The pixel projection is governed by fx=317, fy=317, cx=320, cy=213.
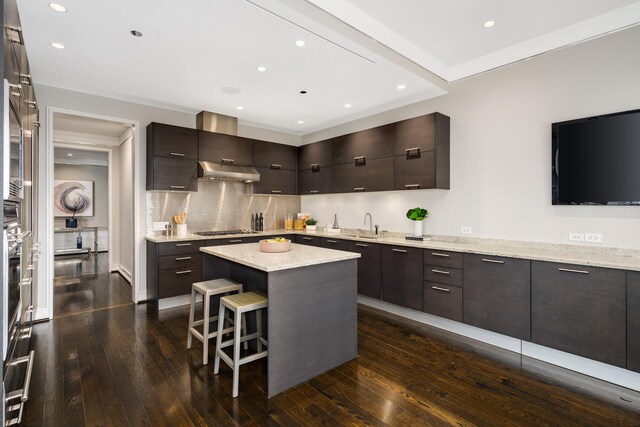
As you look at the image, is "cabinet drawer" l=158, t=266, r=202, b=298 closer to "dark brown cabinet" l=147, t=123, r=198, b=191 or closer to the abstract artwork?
"dark brown cabinet" l=147, t=123, r=198, b=191

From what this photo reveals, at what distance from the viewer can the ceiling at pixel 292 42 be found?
Answer: 2.38m

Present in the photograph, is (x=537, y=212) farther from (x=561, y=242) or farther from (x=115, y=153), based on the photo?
(x=115, y=153)

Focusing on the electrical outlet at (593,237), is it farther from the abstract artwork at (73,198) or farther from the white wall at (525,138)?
the abstract artwork at (73,198)

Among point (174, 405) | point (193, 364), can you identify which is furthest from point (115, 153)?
point (174, 405)

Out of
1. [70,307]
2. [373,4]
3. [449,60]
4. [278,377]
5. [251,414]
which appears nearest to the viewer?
[251,414]

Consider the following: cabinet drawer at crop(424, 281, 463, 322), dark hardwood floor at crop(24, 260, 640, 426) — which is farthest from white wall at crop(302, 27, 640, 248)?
dark hardwood floor at crop(24, 260, 640, 426)

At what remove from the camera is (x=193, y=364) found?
8.66ft

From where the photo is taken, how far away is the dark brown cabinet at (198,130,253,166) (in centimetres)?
452

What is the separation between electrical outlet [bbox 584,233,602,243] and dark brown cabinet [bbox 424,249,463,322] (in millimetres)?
1030

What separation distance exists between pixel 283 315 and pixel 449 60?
3157 millimetres

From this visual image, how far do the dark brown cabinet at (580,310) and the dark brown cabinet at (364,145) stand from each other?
2.23 m

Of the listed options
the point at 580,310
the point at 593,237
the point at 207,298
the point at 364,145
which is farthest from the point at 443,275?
the point at 207,298

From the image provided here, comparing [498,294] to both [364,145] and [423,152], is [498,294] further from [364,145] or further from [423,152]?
[364,145]

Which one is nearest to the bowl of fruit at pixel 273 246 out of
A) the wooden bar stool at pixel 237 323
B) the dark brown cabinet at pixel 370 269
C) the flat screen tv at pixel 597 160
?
the wooden bar stool at pixel 237 323
